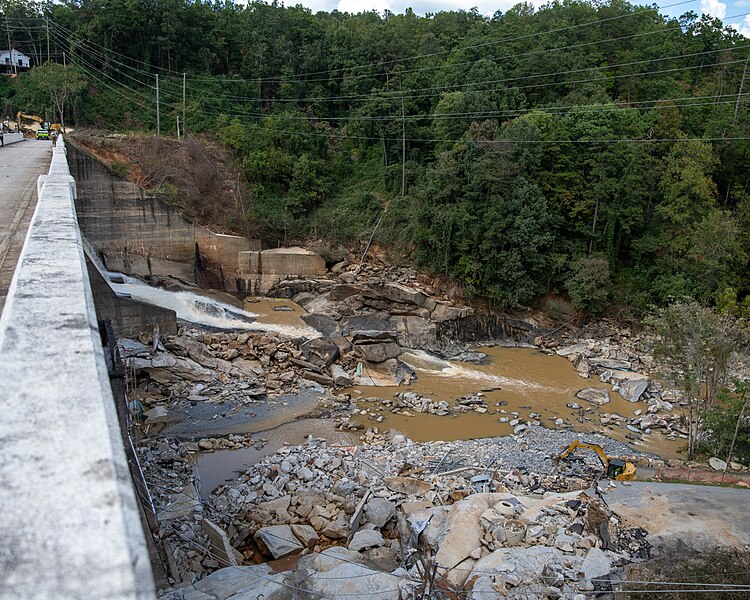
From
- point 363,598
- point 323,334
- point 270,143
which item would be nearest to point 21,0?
point 270,143

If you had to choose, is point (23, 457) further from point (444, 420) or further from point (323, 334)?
point (323, 334)

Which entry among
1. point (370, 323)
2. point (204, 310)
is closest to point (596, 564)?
point (370, 323)

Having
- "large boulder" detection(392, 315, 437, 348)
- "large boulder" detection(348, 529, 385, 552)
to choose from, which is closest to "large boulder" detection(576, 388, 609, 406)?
"large boulder" detection(392, 315, 437, 348)

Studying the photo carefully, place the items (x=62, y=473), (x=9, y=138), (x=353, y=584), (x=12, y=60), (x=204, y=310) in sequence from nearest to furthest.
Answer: (x=62, y=473), (x=353, y=584), (x=204, y=310), (x=9, y=138), (x=12, y=60)

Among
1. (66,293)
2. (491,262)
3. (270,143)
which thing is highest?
(270,143)

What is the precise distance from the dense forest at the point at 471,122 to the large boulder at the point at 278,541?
51.4 feet

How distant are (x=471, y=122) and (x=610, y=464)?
18824 millimetres

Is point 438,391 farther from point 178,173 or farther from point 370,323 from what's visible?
point 178,173

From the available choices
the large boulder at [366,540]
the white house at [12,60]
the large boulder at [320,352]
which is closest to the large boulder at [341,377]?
the large boulder at [320,352]

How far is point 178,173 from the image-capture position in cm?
2767

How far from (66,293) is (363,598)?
5.99 metres

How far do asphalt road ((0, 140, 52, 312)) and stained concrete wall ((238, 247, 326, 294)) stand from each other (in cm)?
897

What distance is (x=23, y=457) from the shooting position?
4.80 feet

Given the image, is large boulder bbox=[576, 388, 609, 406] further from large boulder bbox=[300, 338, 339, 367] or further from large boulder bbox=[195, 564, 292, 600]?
large boulder bbox=[195, 564, 292, 600]
